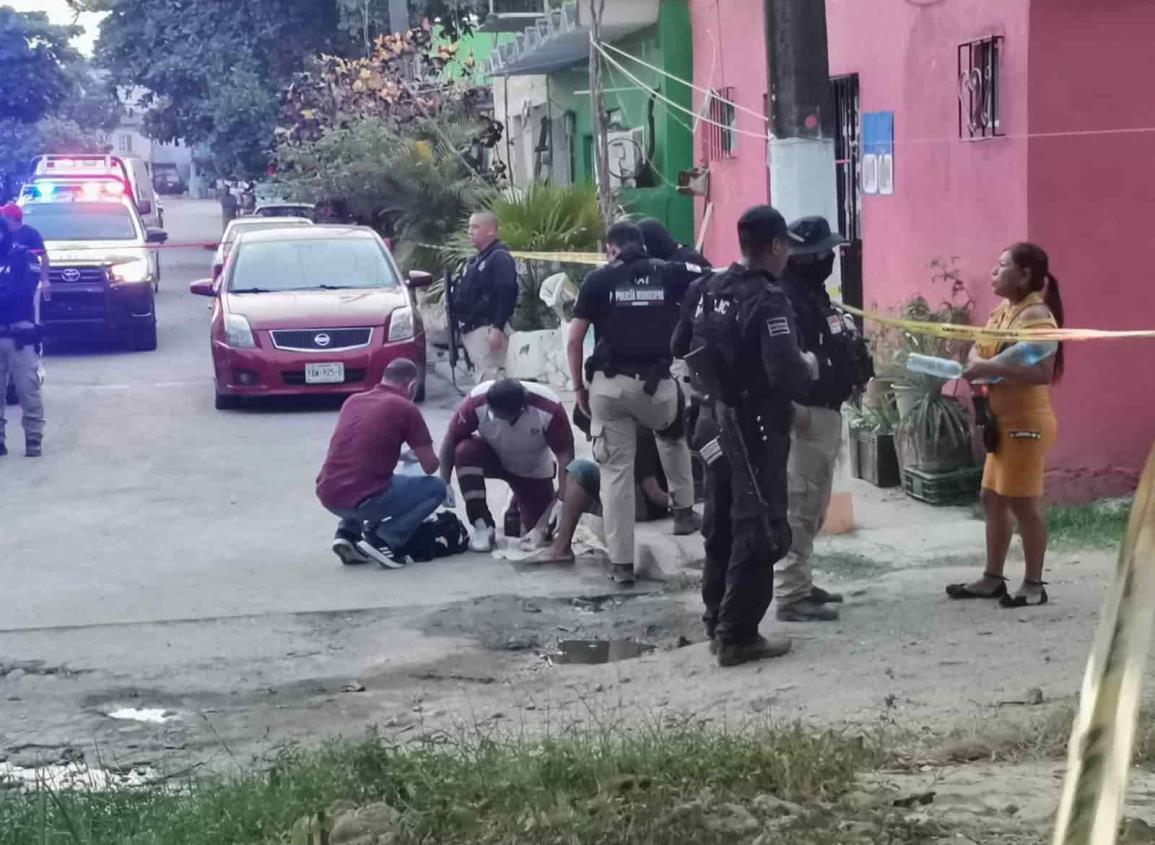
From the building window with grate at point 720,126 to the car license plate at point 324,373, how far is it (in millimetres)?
4226

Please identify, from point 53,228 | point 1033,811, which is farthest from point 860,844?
point 53,228

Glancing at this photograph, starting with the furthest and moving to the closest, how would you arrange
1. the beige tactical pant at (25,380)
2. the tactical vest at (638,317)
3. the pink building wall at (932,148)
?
the beige tactical pant at (25,380), the pink building wall at (932,148), the tactical vest at (638,317)

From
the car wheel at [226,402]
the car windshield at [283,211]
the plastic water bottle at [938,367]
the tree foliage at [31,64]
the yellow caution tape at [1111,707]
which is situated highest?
the tree foliage at [31,64]

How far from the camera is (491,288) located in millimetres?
12609

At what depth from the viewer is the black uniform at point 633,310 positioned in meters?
8.28

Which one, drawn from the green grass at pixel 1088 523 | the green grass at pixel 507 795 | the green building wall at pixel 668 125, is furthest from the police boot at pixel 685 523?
the green building wall at pixel 668 125

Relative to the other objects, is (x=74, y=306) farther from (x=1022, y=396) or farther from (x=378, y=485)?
(x=1022, y=396)

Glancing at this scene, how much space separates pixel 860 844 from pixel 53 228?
19351 mm

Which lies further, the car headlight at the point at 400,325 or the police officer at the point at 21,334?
the car headlight at the point at 400,325

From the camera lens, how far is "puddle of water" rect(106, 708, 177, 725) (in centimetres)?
648

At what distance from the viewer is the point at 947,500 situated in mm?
9562

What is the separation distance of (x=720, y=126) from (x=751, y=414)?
9.82m

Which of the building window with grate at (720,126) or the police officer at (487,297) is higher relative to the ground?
the building window with grate at (720,126)

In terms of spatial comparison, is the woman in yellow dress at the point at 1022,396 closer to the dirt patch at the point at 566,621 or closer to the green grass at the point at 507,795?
the dirt patch at the point at 566,621
